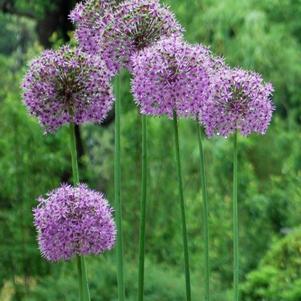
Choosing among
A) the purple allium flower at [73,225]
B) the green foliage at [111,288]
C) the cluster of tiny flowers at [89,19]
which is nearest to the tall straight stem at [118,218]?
the purple allium flower at [73,225]

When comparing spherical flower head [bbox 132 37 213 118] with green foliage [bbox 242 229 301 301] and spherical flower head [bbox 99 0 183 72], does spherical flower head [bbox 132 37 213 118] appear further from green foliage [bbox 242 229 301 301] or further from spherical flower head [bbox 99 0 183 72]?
green foliage [bbox 242 229 301 301]

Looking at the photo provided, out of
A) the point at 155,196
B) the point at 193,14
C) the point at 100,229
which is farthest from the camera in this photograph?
the point at 193,14

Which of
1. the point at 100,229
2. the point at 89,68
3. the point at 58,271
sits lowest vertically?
the point at 58,271

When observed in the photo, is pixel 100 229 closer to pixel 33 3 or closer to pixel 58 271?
pixel 58 271

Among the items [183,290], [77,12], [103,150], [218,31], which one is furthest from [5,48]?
[77,12]

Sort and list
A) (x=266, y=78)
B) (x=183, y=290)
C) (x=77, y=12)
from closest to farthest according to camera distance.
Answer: (x=77, y=12)
(x=183, y=290)
(x=266, y=78)

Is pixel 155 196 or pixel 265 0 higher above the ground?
pixel 265 0

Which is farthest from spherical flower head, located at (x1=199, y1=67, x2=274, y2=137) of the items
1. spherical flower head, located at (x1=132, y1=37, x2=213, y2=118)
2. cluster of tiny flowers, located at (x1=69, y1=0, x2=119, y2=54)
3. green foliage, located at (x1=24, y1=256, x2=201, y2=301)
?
green foliage, located at (x1=24, y1=256, x2=201, y2=301)
